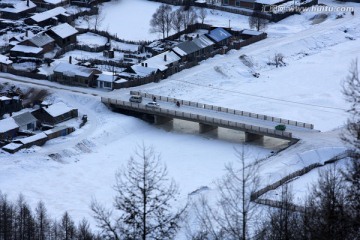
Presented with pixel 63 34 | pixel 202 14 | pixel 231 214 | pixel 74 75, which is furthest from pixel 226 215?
pixel 202 14

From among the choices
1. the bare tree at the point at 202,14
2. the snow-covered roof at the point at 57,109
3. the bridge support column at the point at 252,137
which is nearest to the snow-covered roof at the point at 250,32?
the bare tree at the point at 202,14

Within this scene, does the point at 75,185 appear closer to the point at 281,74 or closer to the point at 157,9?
the point at 281,74

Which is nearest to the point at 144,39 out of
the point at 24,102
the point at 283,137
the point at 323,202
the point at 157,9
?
the point at 157,9

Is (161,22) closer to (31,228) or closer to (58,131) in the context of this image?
(58,131)

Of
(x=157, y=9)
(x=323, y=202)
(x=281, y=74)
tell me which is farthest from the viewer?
(x=157, y=9)

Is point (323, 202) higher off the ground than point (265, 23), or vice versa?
point (323, 202)

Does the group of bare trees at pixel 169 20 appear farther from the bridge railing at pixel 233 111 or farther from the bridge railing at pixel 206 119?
the bridge railing at pixel 206 119

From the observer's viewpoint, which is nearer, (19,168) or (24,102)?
(19,168)
